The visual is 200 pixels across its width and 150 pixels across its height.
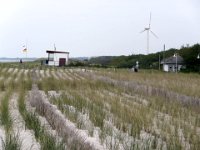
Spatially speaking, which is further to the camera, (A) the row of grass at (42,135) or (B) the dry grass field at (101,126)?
(B) the dry grass field at (101,126)

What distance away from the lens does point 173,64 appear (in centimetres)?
5475

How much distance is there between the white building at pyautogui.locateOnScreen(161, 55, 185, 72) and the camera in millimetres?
52812

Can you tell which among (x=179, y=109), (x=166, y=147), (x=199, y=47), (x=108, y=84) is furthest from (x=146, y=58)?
(x=166, y=147)

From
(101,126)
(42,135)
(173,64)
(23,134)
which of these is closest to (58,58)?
(173,64)

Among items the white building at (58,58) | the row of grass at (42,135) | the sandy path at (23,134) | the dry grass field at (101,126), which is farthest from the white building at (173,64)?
the row of grass at (42,135)

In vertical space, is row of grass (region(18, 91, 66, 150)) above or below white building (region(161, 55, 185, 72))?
below

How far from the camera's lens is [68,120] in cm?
870

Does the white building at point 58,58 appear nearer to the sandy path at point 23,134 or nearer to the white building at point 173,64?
the white building at point 173,64

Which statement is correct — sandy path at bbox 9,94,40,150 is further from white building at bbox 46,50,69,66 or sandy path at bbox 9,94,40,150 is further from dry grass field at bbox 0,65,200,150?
white building at bbox 46,50,69,66

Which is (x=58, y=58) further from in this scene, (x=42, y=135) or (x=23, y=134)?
(x=42, y=135)

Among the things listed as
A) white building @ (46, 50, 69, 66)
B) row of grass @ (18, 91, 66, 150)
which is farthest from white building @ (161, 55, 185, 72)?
row of grass @ (18, 91, 66, 150)

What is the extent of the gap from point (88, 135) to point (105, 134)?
0.28 meters

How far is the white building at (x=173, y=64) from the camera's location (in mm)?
52812

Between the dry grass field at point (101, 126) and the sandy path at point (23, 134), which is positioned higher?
the dry grass field at point (101, 126)
